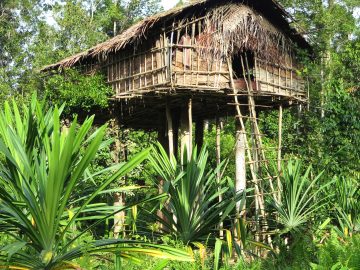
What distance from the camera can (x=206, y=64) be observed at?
10578mm

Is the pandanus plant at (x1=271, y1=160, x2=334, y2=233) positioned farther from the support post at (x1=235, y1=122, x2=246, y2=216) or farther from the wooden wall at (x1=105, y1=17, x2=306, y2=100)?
the support post at (x1=235, y1=122, x2=246, y2=216)

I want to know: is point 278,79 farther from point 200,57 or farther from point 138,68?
point 138,68

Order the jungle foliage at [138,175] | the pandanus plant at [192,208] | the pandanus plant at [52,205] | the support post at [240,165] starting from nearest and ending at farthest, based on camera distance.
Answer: the pandanus plant at [52,205] < the jungle foliage at [138,175] < the pandanus plant at [192,208] < the support post at [240,165]

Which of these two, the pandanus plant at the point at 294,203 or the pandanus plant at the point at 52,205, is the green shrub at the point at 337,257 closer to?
the pandanus plant at the point at 52,205

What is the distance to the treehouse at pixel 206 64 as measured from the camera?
1034cm

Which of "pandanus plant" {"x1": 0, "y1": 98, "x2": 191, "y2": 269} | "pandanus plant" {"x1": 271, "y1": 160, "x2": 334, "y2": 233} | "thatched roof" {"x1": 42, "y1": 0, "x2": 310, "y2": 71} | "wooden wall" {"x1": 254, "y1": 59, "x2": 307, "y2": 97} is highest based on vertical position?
"thatched roof" {"x1": 42, "y1": 0, "x2": 310, "y2": 71}

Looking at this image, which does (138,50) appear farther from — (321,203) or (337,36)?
(337,36)

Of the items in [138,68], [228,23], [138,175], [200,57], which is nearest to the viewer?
[200,57]

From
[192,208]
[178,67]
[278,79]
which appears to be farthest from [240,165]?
[192,208]

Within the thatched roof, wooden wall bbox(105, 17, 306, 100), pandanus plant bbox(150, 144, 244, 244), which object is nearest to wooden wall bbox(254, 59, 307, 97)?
wooden wall bbox(105, 17, 306, 100)

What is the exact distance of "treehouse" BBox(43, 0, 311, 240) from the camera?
10336 millimetres

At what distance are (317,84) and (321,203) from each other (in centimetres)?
924

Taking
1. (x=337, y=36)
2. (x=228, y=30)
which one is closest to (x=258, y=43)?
(x=228, y=30)

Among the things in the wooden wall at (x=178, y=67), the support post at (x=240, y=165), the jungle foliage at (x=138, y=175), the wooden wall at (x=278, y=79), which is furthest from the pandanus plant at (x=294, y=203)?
the wooden wall at (x=278, y=79)
